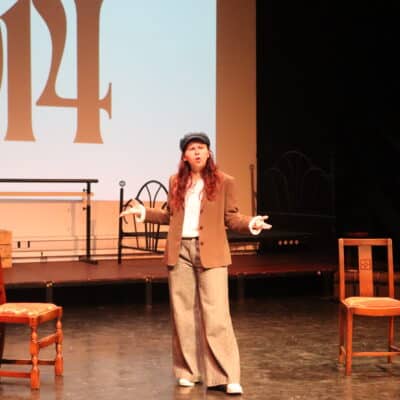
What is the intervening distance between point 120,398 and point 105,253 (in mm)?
4366

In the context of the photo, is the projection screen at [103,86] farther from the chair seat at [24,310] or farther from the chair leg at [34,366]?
the chair leg at [34,366]

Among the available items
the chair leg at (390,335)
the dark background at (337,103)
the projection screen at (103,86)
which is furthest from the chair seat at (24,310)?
the dark background at (337,103)

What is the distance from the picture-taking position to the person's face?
432 centimetres

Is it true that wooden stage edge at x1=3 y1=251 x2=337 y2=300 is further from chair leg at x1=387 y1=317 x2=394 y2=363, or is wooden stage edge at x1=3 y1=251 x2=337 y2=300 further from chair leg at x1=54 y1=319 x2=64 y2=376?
chair leg at x1=387 y1=317 x2=394 y2=363

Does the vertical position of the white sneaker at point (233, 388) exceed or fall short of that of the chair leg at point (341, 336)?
it falls short

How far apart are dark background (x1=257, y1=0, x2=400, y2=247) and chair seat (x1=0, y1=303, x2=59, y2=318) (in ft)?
14.2

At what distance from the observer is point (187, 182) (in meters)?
4.39

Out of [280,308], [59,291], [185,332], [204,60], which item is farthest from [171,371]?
[204,60]

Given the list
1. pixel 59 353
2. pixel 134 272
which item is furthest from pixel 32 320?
pixel 134 272

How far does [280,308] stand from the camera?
23.4 ft

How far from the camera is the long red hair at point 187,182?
4.33 m

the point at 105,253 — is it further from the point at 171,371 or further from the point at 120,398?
the point at 120,398

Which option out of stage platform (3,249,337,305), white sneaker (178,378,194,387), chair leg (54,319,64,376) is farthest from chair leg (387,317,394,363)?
stage platform (3,249,337,305)

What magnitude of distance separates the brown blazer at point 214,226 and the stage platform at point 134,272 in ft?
8.88
